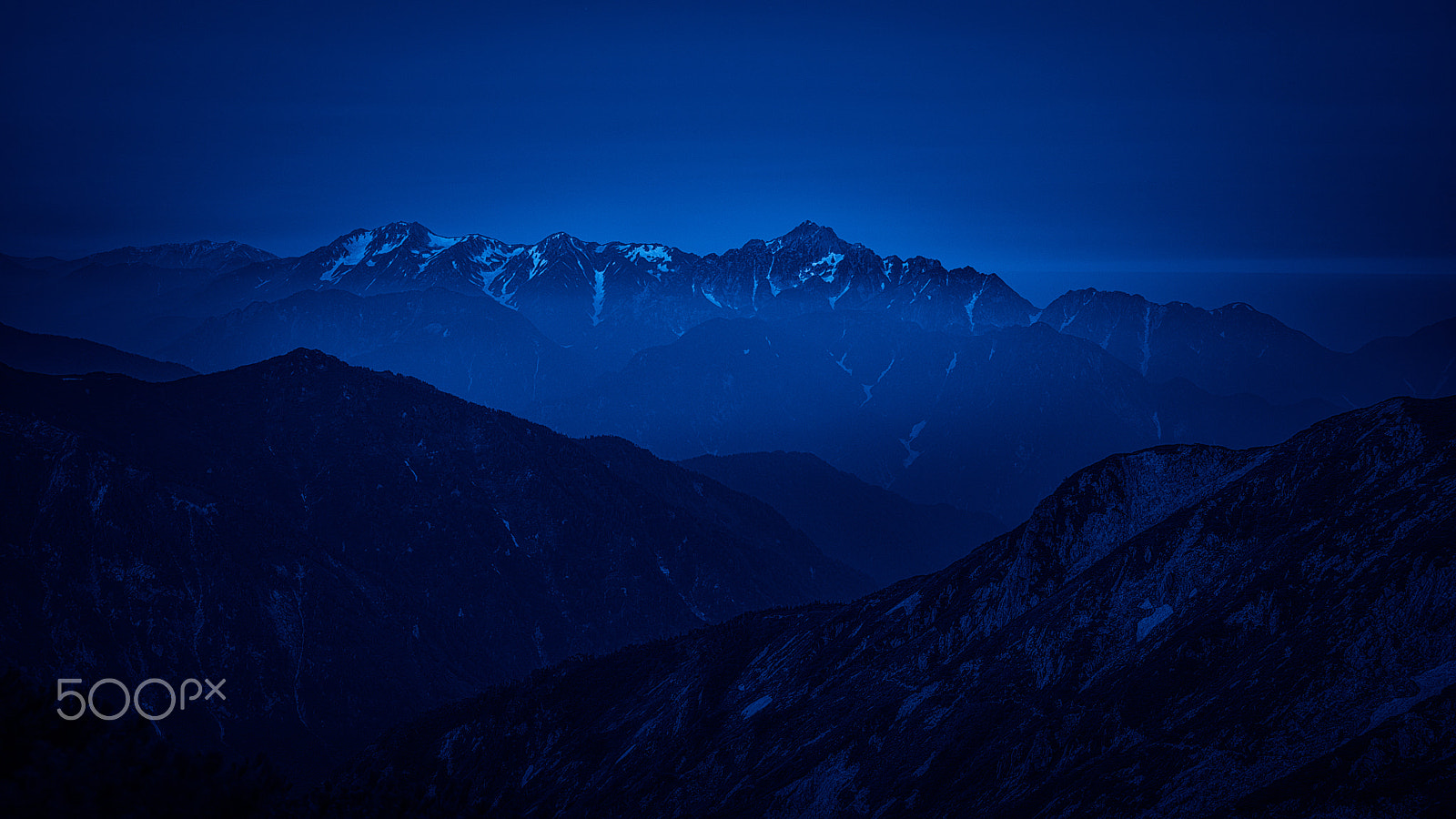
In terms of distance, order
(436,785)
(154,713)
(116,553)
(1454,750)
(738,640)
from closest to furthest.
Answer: (1454,750) → (436,785) → (738,640) → (154,713) → (116,553)

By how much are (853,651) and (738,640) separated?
21.1m

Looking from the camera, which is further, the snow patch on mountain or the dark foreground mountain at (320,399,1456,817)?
the snow patch on mountain

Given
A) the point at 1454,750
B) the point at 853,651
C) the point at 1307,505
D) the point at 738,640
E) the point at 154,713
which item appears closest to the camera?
the point at 1454,750

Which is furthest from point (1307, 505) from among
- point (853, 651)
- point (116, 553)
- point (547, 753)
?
point (116, 553)

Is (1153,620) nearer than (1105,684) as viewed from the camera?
No

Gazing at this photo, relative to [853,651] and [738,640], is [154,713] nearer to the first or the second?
[738,640]

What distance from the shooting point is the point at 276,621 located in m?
174

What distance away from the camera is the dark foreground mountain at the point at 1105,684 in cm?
5909

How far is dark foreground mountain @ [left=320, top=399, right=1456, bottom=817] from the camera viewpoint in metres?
59.1

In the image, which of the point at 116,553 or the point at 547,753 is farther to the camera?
the point at 116,553

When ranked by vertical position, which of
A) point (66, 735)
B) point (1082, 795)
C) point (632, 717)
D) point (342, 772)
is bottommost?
point (342, 772)

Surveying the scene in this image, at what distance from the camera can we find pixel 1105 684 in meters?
74.4

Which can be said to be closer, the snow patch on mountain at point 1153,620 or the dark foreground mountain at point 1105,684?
the dark foreground mountain at point 1105,684

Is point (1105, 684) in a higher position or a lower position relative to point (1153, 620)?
lower
